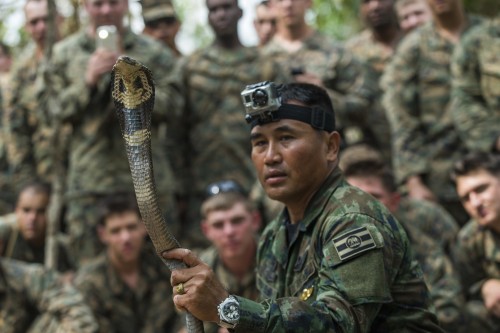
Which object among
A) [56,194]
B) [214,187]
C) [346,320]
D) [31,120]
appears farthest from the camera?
[31,120]

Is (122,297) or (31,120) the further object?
(31,120)

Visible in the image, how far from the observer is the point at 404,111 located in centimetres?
907

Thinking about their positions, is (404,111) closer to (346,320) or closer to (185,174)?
(185,174)

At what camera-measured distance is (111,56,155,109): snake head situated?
425 centimetres

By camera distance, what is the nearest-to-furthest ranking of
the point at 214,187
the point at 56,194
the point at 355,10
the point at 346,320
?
the point at 346,320
the point at 214,187
the point at 56,194
the point at 355,10

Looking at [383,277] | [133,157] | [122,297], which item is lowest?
[122,297]

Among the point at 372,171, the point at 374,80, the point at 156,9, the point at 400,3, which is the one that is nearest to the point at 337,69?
the point at 374,80

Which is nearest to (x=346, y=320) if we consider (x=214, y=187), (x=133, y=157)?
(x=133, y=157)

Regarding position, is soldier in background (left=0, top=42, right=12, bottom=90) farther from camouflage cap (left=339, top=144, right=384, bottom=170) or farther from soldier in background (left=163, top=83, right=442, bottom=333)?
soldier in background (left=163, top=83, right=442, bottom=333)

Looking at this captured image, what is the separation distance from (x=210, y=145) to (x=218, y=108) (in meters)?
0.34

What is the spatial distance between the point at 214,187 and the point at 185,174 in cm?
124

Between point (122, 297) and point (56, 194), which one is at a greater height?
point (56, 194)

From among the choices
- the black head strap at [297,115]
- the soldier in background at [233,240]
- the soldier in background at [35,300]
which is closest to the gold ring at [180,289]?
the black head strap at [297,115]

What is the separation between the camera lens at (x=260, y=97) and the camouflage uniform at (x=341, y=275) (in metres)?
0.49
